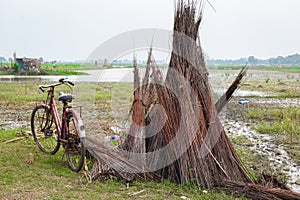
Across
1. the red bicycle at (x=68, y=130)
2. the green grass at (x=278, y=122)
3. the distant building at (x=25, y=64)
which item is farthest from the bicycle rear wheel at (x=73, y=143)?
the distant building at (x=25, y=64)

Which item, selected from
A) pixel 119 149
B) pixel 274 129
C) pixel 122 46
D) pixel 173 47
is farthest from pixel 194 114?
pixel 274 129

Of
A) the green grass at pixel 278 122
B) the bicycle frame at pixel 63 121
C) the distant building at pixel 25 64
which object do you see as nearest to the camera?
the bicycle frame at pixel 63 121

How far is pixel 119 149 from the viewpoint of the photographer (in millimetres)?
4348

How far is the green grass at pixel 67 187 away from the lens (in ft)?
11.5

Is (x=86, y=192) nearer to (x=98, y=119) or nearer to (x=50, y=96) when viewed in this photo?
(x=50, y=96)

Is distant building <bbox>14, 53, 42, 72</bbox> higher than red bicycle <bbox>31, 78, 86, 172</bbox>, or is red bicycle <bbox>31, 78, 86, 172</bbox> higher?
distant building <bbox>14, 53, 42, 72</bbox>

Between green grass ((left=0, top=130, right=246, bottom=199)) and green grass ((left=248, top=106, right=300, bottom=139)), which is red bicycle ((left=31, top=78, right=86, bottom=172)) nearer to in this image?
green grass ((left=0, top=130, right=246, bottom=199))

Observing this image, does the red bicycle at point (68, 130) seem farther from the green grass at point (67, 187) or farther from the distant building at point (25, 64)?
the distant building at point (25, 64)

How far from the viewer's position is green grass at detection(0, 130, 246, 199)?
352 centimetres

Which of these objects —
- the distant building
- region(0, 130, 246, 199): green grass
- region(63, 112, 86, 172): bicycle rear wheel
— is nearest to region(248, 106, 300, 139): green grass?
region(0, 130, 246, 199): green grass

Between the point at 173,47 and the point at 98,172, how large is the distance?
6.11 ft

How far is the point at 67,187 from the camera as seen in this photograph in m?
3.72

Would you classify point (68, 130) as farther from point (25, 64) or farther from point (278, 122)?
point (25, 64)

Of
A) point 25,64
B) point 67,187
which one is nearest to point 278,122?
point 67,187
